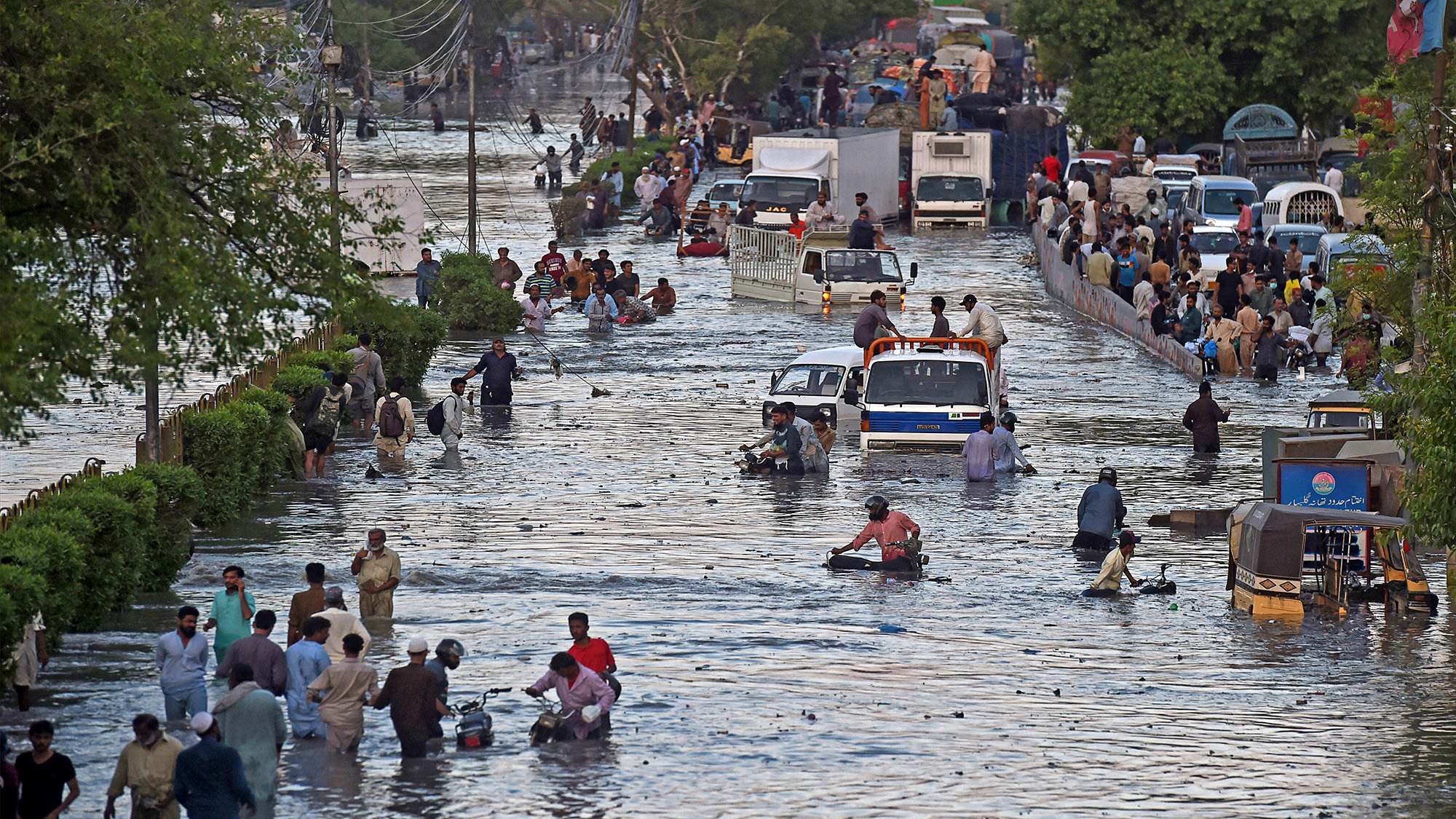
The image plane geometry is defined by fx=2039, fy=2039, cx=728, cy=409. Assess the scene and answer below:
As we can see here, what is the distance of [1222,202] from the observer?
44.9m

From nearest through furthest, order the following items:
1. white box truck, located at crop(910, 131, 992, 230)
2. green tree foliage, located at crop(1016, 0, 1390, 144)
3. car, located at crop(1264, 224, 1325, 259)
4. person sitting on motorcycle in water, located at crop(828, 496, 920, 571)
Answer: person sitting on motorcycle in water, located at crop(828, 496, 920, 571)
car, located at crop(1264, 224, 1325, 259)
white box truck, located at crop(910, 131, 992, 230)
green tree foliage, located at crop(1016, 0, 1390, 144)

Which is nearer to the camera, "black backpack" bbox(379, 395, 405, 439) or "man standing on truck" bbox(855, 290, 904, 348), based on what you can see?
"black backpack" bbox(379, 395, 405, 439)

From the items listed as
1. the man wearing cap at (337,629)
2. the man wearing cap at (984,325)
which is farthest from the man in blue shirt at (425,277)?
the man wearing cap at (337,629)

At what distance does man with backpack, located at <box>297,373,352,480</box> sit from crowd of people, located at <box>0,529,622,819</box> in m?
8.72

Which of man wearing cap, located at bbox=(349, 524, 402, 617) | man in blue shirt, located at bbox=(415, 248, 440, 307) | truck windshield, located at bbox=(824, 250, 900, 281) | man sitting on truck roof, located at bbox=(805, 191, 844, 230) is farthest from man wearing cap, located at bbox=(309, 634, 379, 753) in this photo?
man sitting on truck roof, located at bbox=(805, 191, 844, 230)

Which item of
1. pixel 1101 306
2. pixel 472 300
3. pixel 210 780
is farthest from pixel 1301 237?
pixel 210 780

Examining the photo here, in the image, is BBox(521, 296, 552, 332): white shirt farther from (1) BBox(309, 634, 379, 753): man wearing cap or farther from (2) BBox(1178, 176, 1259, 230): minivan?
(1) BBox(309, 634, 379, 753): man wearing cap

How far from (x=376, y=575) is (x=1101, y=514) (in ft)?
25.6

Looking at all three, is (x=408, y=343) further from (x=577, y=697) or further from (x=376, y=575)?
(x=577, y=697)

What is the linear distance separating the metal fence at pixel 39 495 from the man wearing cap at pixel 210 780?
5.77 metres

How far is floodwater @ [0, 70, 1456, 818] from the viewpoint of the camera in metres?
13.4

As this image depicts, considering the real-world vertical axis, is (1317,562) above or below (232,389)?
below

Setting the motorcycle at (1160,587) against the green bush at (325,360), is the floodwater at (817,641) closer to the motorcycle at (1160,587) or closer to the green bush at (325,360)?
the motorcycle at (1160,587)

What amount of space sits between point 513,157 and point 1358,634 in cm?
5921
